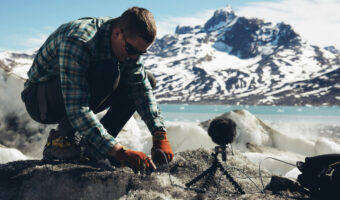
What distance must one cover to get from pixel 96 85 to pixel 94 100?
17 centimetres

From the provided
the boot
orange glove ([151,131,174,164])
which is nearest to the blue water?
orange glove ([151,131,174,164])

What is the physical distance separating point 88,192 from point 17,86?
3.71 m

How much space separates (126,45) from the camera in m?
2.25

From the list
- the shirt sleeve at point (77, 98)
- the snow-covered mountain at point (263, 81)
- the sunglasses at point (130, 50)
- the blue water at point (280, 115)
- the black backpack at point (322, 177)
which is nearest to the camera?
the black backpack at point (322, 177)

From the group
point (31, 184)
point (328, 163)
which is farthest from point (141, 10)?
point (328, 163)

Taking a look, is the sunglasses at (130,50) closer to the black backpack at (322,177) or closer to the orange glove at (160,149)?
the orange glove at (160,149)

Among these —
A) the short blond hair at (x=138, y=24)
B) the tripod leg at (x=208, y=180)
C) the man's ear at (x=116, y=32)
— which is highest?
the short blond hair at (x=138, y=24)

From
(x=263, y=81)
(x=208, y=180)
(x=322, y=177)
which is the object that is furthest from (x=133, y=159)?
(x=263, y=81)

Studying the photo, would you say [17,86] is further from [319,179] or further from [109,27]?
[319,179]

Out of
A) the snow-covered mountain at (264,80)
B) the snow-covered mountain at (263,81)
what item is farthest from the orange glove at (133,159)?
the snow-covered mountain at (264,80)

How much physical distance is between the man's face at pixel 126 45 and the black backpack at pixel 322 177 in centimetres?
142

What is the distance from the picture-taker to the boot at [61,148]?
99.6 inches

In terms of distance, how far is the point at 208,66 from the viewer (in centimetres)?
18450

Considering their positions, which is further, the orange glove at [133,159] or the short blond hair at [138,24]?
the short blond hair at [138,24]
